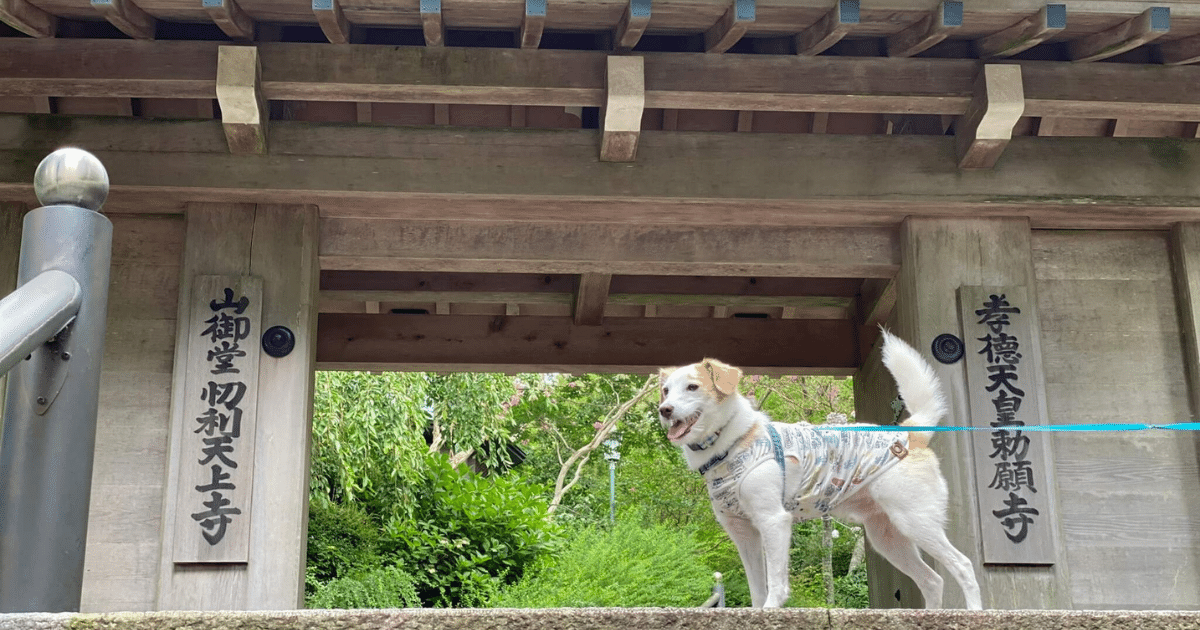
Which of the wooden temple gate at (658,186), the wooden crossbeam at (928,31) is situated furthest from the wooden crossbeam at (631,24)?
the wooden crossbeam at (928,31)

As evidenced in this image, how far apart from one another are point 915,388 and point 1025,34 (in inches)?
73.9

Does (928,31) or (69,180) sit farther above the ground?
(928,31)

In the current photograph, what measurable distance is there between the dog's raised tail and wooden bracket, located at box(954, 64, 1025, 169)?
151 centimetres

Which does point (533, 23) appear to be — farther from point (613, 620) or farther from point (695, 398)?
point (613, 620)

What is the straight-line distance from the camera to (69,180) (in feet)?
9.00

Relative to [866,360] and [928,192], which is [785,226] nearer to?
[928,192]

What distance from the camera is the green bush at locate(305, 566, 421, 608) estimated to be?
13.9 metres

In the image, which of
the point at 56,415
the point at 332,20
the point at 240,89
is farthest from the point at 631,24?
the point at 56,415

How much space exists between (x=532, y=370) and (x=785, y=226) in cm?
299

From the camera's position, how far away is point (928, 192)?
20.4ft

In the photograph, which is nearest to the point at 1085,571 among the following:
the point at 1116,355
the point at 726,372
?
the point at 1116,355

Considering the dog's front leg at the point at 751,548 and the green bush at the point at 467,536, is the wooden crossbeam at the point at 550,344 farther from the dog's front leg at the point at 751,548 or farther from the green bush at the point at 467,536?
the green bush at the point at 467,536

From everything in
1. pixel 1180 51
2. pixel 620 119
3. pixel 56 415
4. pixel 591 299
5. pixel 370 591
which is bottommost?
pixel 370 591

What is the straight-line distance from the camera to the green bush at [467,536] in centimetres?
1556
